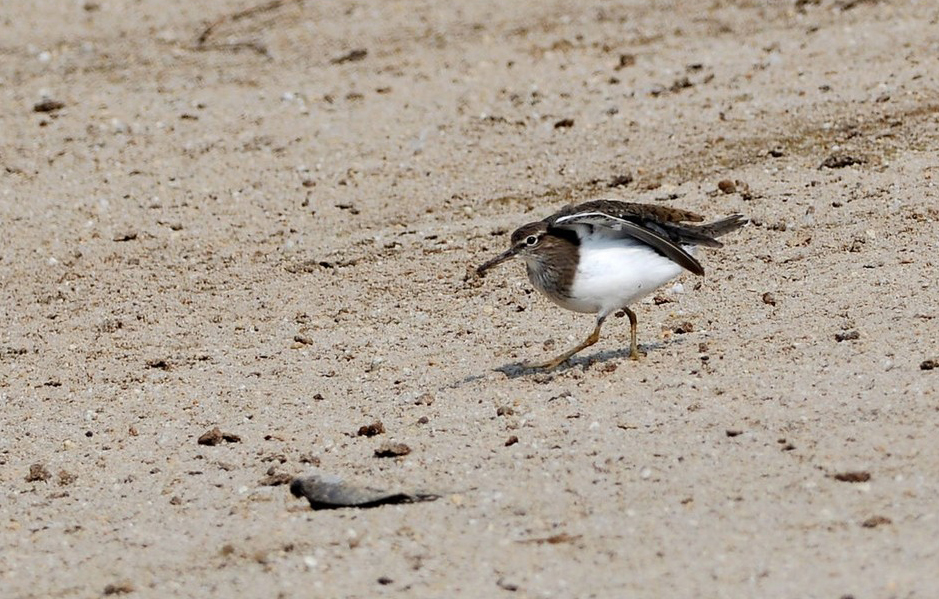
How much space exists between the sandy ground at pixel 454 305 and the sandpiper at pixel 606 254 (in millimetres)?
405

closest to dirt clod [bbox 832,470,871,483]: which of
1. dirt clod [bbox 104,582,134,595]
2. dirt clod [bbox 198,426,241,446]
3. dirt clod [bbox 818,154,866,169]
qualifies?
dirt clod [bbox 104,582,134,595]

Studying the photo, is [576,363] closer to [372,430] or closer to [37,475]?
[372,430]

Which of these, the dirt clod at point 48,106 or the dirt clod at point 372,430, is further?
the dirt clod at point 48,106

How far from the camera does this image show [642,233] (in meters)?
8.01

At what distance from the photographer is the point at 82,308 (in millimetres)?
10211

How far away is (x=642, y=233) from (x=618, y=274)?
0.26 m

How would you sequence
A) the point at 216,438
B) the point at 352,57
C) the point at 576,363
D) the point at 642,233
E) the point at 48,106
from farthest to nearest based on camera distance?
the point at 352,57 < the point at 48,106 < the point at 576,363 < the point at 642,233 < the point at 216,438

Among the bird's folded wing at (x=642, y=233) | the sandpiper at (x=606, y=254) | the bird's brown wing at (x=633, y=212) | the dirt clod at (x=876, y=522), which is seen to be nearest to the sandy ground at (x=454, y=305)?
the dirt clod at (x=876, y=522)

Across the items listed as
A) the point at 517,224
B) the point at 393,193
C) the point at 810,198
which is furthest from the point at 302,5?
the point at 810,198

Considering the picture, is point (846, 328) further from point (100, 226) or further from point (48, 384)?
point (100, 226)

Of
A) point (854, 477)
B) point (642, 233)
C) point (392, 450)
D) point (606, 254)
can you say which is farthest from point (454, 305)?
point (854, 477)

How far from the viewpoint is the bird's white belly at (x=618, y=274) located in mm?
8039

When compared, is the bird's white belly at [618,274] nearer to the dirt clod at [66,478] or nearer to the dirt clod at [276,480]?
the dirt clod at [276,480]

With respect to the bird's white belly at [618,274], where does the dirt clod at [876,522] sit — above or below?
below
